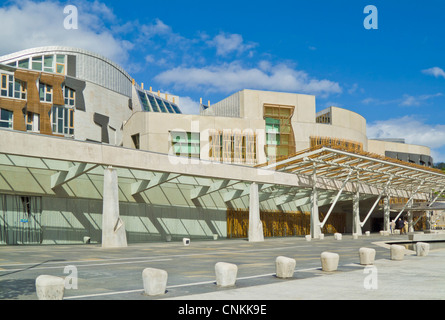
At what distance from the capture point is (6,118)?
46.2 m

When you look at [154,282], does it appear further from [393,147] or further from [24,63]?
[393,147]

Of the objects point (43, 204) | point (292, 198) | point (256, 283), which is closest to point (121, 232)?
point (43, 204)

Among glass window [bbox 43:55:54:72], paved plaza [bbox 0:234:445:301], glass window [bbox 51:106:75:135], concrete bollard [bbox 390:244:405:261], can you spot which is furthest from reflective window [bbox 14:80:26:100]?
concrete bollard [bbox 390:244:405:261]

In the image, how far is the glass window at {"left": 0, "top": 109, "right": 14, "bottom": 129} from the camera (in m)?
45.8

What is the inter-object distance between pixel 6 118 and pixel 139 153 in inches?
826

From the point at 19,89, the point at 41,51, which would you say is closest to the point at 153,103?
the point at 41,51

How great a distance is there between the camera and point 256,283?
45.6ft

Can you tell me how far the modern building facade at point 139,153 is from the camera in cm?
3322

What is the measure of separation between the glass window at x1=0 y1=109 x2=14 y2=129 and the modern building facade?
12 centimetres

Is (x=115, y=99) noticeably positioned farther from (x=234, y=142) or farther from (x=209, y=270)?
(x=209, y=270)

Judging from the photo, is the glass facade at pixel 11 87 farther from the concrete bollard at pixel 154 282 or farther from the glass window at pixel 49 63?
the concrete bollard at pixel 154 282

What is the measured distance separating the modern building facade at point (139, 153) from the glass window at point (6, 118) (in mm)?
116

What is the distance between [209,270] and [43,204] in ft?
69.7
